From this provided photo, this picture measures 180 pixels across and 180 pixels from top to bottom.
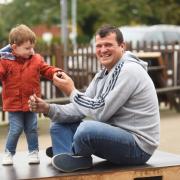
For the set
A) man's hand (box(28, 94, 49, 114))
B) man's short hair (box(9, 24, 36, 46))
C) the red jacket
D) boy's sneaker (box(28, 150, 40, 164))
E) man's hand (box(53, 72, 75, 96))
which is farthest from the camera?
the red jacket

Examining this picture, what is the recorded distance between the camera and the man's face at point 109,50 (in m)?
5.62

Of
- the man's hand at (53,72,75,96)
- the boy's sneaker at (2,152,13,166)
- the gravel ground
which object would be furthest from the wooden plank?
the man's hand at (53,72,75,96)

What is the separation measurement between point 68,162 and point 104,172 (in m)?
0.31

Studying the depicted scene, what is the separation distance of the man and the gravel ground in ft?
10.6

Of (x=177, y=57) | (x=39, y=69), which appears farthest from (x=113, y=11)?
(x=39, y=69)

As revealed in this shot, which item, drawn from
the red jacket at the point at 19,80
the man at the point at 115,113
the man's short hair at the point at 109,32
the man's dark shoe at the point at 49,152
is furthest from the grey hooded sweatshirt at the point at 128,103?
the man's dark shoe at the point at 49,152

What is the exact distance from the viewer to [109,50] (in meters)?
5.62

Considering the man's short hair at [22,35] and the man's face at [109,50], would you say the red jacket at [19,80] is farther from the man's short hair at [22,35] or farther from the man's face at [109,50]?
the man's face at [109,50]

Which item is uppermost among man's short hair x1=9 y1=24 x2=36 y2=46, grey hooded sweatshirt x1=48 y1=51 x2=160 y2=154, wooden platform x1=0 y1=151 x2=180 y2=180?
man's short hair x1=9 y1=24 x2=36 y2=46

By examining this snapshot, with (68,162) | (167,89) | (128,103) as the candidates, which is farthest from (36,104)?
(167,89)

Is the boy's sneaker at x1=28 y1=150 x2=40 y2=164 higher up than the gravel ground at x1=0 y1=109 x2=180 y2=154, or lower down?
higher up

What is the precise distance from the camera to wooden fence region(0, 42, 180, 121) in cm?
1225

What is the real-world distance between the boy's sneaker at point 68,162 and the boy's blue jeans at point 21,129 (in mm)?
621

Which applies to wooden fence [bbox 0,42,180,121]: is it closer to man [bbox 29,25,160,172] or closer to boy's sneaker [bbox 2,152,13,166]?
boy's sneaker [bbox 2,152,13,166]
